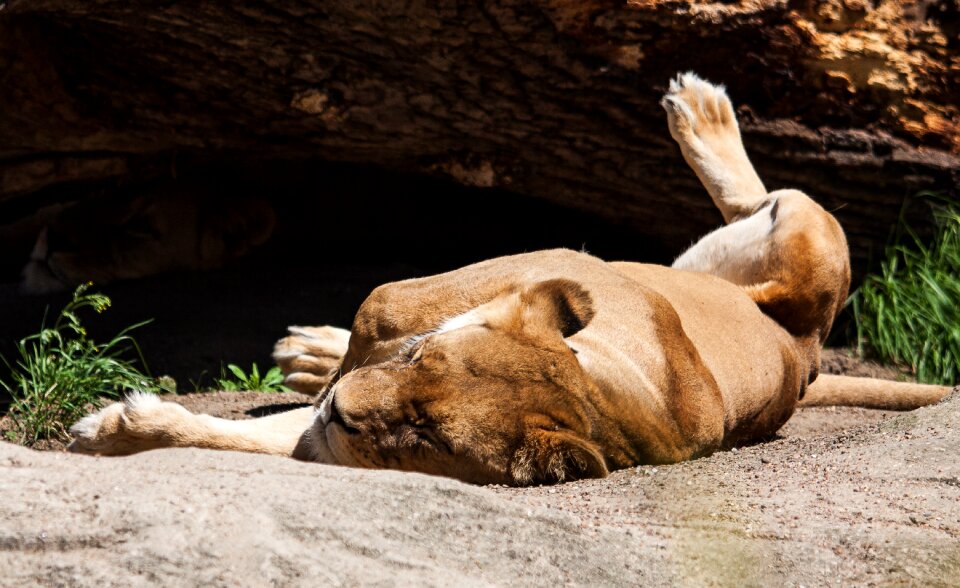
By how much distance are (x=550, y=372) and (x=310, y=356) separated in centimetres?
168

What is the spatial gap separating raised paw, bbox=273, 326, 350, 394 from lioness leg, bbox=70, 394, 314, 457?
3.10 ft

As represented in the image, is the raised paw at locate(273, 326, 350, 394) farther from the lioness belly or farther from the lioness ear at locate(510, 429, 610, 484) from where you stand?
the lioness ear at locate(510, 429, 610, 484)

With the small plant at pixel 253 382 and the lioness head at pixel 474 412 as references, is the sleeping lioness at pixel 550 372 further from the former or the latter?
the small plant at pixel 253 382

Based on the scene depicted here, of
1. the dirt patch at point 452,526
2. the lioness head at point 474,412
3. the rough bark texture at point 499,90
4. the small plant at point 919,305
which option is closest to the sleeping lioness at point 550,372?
the lioness head at point 474,412

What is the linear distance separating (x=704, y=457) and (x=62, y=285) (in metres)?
3.93

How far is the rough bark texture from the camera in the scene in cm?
458

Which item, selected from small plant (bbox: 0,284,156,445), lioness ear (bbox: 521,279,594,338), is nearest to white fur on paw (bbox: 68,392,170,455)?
small plant (bbox: 0,284,156,445)

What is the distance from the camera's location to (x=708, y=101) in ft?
16.5

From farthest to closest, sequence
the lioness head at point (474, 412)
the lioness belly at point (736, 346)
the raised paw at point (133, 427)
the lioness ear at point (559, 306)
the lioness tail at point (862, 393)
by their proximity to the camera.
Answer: the lioness tail at point (862, 393)
the lioness belly at point (736, 346)
the raised paw at point (133, 427)
the lioness ear at point (559, 306)
the lioness head at point (474, 412)

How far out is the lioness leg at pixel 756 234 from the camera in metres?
4.67

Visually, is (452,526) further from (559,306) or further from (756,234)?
(756,234)

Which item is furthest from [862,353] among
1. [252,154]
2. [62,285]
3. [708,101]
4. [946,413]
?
[62,285]

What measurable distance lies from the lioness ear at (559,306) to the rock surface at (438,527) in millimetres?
440

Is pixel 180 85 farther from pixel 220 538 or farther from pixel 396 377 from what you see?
pixel 220 538
